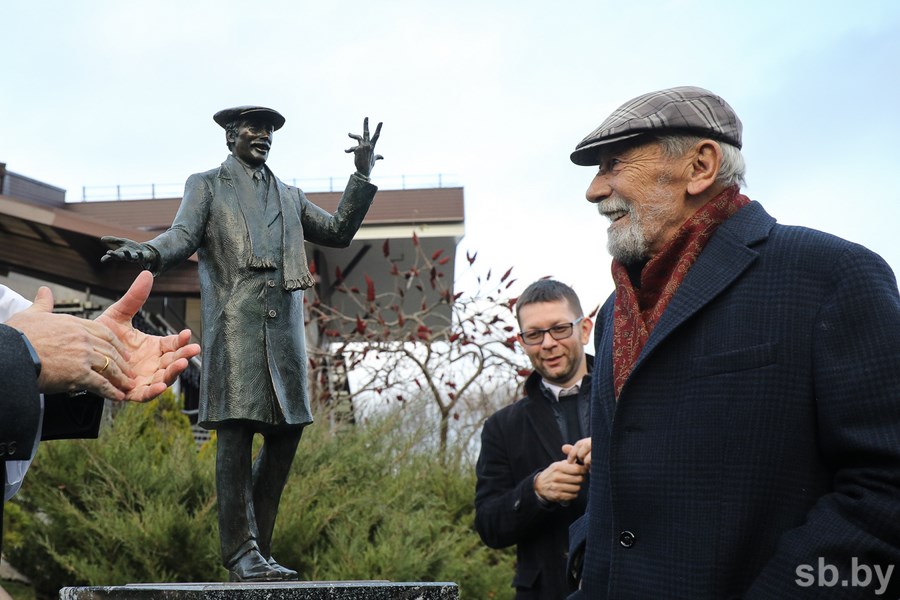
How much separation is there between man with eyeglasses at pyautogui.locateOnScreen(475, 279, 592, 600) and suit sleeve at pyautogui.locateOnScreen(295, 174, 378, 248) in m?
0.96

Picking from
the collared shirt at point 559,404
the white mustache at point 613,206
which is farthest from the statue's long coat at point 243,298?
the white mustache at point 613,206

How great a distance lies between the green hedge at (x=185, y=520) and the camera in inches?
267

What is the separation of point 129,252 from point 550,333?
6.42 feet

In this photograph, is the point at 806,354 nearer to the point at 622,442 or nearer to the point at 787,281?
the point at 787,281

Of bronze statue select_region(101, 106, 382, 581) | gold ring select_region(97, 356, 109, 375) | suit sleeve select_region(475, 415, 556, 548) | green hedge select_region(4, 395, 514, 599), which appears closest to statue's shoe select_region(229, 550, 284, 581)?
bronze statue select_region(101, 106, 382, 581)

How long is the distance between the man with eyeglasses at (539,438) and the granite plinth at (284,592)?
1.12 metres

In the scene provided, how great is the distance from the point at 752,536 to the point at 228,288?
7.55ft

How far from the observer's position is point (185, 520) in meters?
6.80

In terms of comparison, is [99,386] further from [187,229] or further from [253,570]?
[187,229]

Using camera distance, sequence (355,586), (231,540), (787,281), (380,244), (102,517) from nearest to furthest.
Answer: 1. (787,281)
2. (355,586)
3. (231,540)
4. (102,517)
5. (380,244)

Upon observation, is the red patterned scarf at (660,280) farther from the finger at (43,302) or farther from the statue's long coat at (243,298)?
the statue's long coat at (243,298)

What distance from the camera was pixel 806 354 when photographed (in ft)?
7.38

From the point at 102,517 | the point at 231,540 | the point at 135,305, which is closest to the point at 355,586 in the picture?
the point at 231,540

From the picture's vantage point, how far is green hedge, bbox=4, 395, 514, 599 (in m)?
6.79
